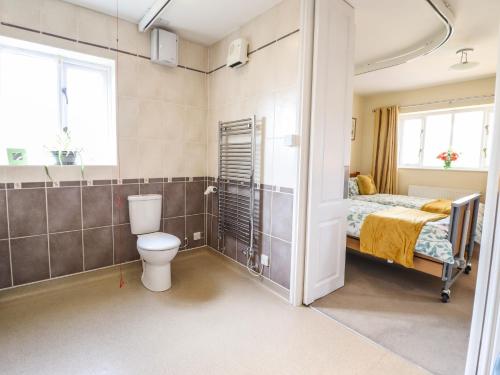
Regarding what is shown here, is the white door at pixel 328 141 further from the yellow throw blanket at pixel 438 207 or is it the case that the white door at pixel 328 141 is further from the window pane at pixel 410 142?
the window pane at pixel 410 142

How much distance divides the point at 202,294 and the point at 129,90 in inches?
80.4

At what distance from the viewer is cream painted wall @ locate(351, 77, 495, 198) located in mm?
4230

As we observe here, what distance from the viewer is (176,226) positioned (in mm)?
3080

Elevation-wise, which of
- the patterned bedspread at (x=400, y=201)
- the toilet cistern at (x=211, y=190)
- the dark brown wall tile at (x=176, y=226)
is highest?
the toilet cistern at (x=211, y=190)

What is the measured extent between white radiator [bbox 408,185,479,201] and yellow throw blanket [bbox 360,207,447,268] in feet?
6.56

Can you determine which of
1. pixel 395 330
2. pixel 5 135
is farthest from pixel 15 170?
pixel 395 330

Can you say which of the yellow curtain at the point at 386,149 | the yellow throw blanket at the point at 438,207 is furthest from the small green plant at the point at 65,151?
the yellow curtain at the point at 386,149

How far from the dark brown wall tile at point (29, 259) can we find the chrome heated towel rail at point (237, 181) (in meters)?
1.62

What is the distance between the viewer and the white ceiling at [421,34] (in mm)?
2391

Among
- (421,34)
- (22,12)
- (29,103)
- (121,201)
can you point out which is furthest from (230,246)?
(421,34)

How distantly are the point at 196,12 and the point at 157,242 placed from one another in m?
2.09

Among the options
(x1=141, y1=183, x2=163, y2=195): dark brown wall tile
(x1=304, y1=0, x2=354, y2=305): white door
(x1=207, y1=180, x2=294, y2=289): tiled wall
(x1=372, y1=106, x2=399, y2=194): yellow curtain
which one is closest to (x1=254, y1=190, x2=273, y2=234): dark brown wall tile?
(x1=207, y1=180, x2=294, y2=289): tiled wall

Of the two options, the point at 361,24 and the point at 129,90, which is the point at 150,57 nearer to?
the point at 129,90

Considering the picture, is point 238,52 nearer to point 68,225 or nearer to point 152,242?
point 152,242
